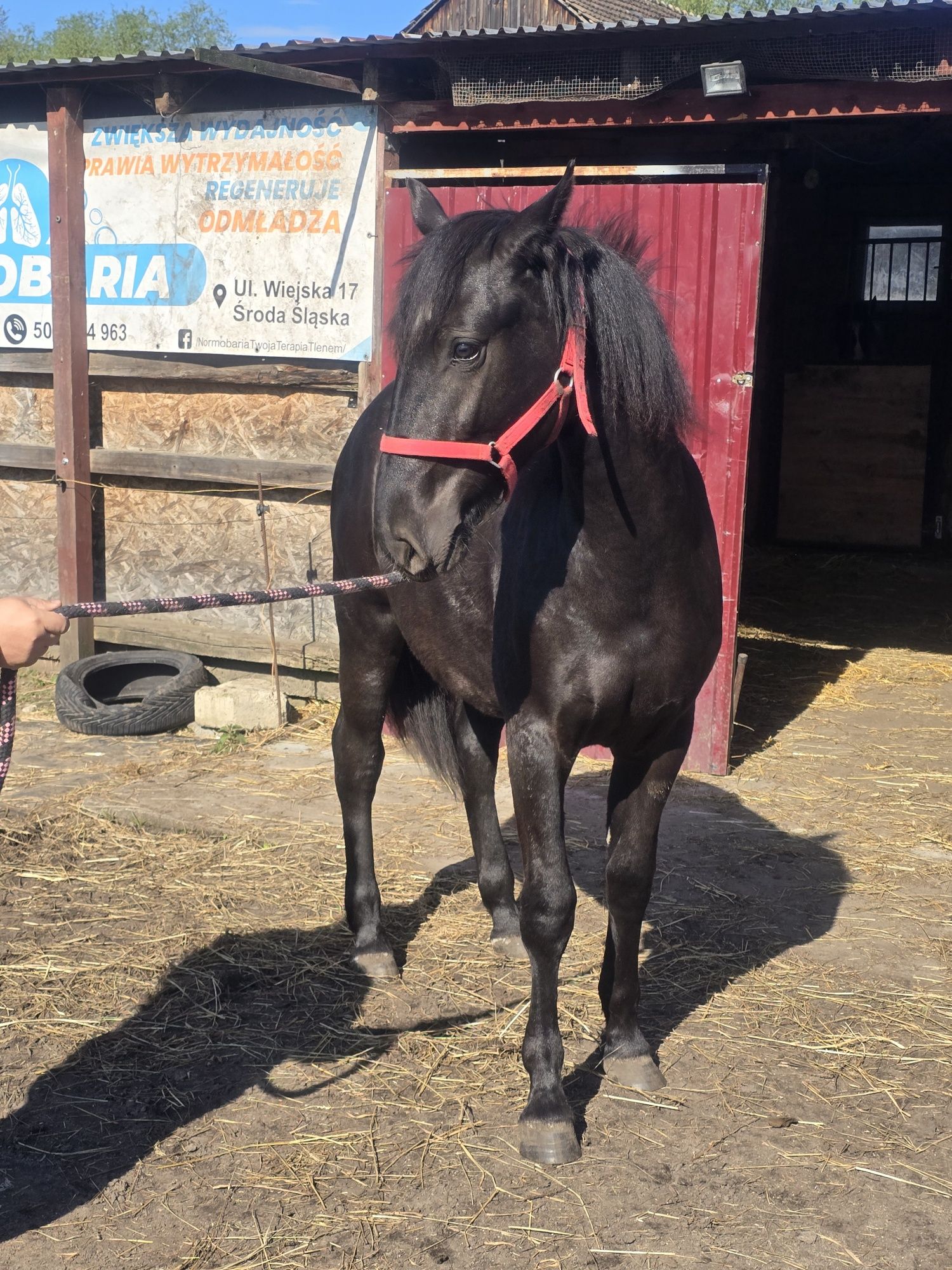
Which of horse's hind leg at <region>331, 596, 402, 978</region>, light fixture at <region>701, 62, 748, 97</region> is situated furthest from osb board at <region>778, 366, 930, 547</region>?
horse's hind leg at <region>331, 596, 402, 978</region>

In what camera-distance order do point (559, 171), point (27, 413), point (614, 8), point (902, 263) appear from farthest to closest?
point (614, 8) < point (902, 263) < point (27, 413) < point (559, 171)

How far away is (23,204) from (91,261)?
65cm

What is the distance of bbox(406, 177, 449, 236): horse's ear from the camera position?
279cm

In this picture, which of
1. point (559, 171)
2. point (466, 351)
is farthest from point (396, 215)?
point (466, 351)

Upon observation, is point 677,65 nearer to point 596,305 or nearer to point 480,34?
point 480,34

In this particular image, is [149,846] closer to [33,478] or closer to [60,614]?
[60,614]

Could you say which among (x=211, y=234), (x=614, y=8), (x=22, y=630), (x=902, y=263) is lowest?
(x=22, y=630)

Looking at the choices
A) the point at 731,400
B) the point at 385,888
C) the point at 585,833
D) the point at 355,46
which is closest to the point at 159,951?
the point at 385,888

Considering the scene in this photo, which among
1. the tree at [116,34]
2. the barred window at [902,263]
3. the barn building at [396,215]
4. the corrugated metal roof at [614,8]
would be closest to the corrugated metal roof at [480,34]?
the barn building at [396,215]

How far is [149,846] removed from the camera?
15.5 feet

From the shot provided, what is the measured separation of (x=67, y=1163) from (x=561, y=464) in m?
1.90

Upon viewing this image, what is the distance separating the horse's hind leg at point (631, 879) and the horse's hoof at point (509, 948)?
25.9 inches

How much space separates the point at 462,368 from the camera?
2.36m

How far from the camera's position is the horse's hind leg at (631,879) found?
9.87 feet
